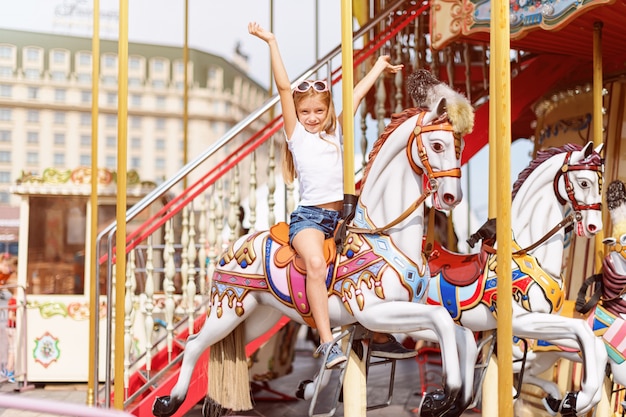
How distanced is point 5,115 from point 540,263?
13.6 meters

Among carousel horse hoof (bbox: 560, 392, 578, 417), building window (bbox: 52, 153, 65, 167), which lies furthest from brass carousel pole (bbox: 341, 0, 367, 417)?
building window (bbox: 52, 153, 65, 167)

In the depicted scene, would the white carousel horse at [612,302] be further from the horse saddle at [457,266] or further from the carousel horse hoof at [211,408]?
the carousel horse hoof at [211,408]

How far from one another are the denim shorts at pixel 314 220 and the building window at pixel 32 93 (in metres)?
13.1

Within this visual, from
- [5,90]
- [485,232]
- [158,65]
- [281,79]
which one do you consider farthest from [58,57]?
[485,232]

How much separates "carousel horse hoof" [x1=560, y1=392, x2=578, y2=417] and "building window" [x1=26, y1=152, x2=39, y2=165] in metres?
14.4

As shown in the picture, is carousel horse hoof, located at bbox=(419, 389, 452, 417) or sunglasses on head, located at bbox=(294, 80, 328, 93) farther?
sunglasses on head, located at bbox=(294, 80, 328, 93)

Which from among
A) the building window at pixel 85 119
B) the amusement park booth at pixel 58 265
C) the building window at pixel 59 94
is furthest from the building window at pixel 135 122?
the amusement park booth at pixel 58 265

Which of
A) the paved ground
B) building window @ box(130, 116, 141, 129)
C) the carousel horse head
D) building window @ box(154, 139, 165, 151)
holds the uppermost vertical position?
building window @ box(130, 116, 141, 129)

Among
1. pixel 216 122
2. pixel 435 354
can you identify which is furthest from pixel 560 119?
pixel 216 122

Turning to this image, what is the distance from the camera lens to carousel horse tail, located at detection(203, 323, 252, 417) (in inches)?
175

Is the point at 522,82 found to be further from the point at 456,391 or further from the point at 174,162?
the point at 174,162

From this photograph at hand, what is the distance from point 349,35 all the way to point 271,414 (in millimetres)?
3444

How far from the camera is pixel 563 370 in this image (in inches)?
229

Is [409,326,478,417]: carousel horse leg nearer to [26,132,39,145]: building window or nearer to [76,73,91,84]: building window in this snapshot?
[26,132,39,145]: building window
